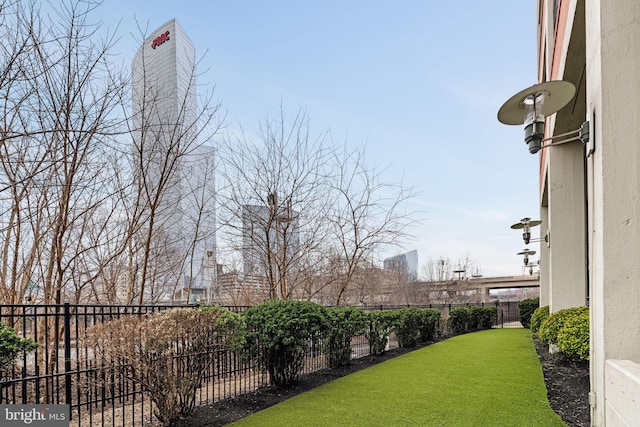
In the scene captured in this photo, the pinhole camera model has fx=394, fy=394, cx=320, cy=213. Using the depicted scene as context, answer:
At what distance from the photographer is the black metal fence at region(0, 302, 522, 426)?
4.32m

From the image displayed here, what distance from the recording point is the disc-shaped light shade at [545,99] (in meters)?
3.34

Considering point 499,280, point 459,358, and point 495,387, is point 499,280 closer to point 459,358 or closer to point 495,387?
point 459,358

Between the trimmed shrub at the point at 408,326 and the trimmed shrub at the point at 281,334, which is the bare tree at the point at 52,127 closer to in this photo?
the trimmed shrub at the point at 281,334

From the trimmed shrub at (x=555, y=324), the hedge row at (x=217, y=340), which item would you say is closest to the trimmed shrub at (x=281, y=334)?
the hedge row at (x=217, y=340)

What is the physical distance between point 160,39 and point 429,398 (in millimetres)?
7379

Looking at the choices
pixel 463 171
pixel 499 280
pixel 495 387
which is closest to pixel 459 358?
pixel 495 387

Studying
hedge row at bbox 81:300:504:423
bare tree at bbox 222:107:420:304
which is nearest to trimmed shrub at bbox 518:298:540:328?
bare tree at bbox 222:107:420:304

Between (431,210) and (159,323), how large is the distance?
26.7 ft

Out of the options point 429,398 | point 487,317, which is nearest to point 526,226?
point 429,398

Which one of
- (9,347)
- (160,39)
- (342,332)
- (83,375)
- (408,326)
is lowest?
(408,326)

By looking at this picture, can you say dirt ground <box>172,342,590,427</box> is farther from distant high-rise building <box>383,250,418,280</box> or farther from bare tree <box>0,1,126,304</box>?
distant high-rise building <box>383,250,418,280</box>

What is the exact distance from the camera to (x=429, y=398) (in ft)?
17.7

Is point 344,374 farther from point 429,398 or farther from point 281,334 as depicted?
point 429,398

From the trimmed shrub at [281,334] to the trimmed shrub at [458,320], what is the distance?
35.2ft
